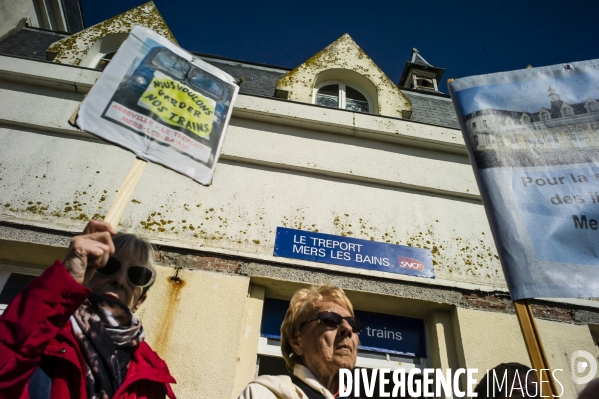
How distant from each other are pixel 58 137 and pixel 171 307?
2.87 meters

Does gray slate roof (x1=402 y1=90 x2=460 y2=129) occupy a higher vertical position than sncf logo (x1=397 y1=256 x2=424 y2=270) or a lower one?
higher

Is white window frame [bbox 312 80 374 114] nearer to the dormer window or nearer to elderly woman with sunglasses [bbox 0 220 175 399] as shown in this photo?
elderly woman with sunglasses [bbox 0 220 175 399]

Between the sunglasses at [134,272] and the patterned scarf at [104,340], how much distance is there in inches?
8.2

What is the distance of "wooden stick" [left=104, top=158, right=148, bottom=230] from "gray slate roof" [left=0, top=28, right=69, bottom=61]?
5212 mm

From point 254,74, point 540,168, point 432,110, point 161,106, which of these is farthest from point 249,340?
point 432,110

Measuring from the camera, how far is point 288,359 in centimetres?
229

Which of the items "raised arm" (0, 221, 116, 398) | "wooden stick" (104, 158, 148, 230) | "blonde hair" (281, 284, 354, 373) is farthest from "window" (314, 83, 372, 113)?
"raised arm" (0, 221, 116, 398)

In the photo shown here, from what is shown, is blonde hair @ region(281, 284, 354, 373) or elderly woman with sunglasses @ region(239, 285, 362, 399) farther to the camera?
blonde hair @ region(281, 284, 354, 373)

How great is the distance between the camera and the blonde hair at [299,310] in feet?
7.61

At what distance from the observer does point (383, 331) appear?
13.3ft

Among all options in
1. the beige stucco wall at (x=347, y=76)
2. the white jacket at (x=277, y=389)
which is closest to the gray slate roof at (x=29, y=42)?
the beige stucco wall at (x=347, y=76)

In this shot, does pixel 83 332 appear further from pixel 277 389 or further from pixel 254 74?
pixel 254 74

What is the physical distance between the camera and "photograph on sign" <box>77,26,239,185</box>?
2.45 m

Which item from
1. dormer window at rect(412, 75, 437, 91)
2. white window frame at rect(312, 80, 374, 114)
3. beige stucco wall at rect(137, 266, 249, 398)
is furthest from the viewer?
dormer window at rect(412, 75, 437, 91)
